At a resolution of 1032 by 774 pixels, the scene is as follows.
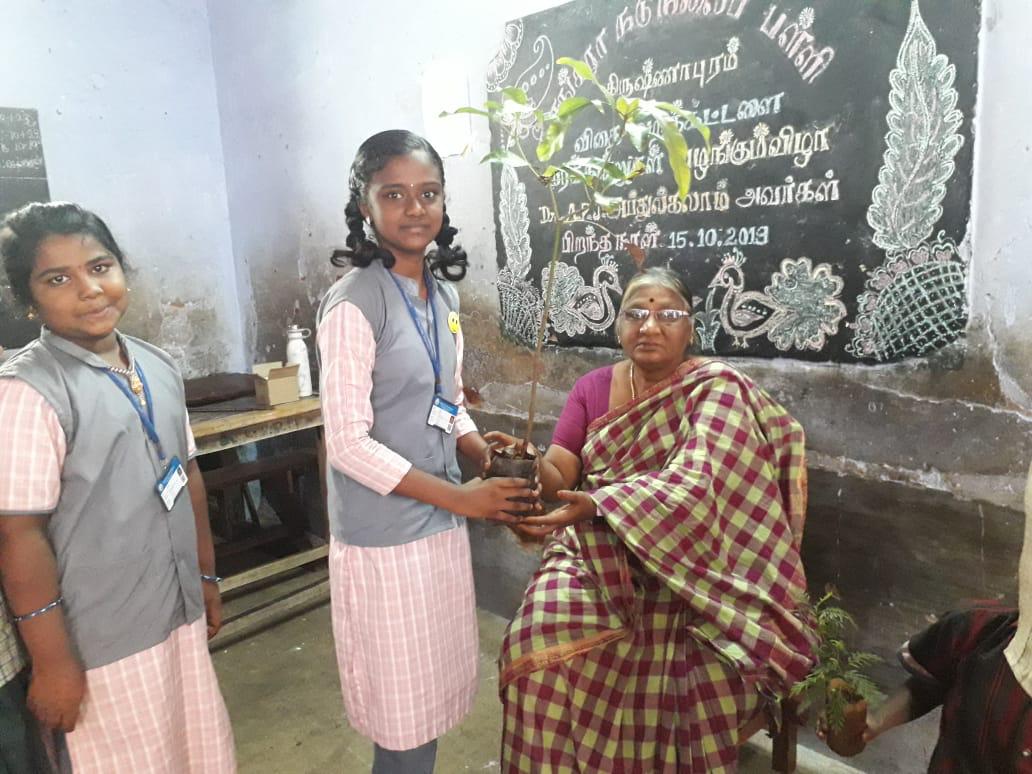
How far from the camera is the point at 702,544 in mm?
1611

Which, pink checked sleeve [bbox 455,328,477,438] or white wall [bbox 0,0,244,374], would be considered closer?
pink checked sleeve [bbox 455,328,477,438]

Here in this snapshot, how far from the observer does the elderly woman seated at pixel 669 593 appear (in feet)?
5.03

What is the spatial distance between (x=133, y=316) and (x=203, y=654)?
233cm

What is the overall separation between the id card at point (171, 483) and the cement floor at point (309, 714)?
1.16 metres

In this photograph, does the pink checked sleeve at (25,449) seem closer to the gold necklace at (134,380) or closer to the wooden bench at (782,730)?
the gold necklace at (134,380)

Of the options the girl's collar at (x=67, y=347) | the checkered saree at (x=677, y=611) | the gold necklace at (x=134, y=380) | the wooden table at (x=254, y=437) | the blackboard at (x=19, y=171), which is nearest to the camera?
the girl's collar at (x=67, y=347)

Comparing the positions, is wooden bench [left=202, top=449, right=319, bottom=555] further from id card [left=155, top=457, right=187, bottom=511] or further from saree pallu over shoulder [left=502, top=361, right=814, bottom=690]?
saree pallu over shoulder [left=502, top=361, right=814, bottom=690]

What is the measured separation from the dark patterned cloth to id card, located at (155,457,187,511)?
147 cm

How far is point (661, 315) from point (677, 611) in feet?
2.31

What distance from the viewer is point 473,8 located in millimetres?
2576

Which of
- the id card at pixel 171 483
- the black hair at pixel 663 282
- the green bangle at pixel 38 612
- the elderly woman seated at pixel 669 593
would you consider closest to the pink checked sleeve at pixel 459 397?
the elderly woman seated at pixel 669 593

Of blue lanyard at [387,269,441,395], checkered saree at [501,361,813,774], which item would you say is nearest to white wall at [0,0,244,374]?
blue lanyard at [387,269,441,395]

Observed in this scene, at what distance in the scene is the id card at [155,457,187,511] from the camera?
4.57 feet

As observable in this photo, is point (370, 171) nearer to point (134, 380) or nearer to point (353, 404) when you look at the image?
point (353, 404)
